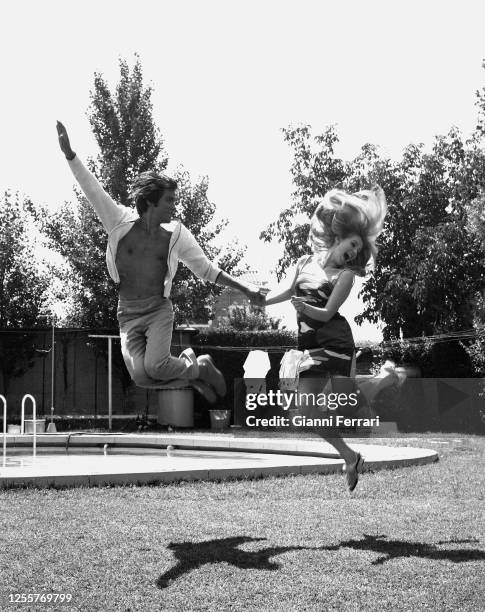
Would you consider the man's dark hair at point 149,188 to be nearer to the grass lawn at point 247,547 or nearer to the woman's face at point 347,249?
the woman's face at point 347,249

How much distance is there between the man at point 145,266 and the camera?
6.06 meters

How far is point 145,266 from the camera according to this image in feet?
20.1

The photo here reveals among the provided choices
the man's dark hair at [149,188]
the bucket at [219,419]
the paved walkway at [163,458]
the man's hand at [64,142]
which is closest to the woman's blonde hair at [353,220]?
the man's dark hair at [149,188]

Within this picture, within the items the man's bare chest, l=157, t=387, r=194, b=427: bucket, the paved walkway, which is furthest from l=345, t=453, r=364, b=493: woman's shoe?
l=157, t=387, r=194, b=427: bucket

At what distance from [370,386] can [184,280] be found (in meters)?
5.79

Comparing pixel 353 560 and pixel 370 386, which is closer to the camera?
pixel 353 560

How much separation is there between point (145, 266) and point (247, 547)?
87.9 inches

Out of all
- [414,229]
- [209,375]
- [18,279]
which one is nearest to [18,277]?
[18,279]

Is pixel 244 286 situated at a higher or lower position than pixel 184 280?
lower

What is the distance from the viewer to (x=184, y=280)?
2356cm

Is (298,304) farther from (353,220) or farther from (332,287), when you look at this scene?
(353,220)

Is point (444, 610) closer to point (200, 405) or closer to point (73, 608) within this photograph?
point (73, 608)

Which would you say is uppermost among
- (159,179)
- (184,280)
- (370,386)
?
(184,280)

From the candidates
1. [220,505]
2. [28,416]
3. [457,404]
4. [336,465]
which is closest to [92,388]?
[28,416]
